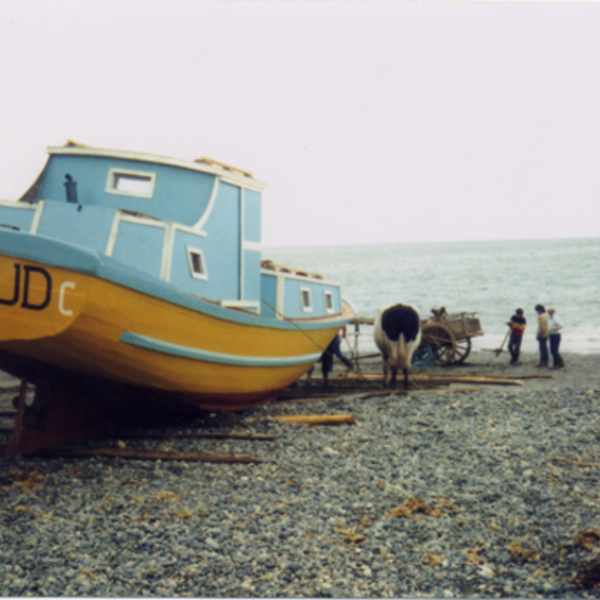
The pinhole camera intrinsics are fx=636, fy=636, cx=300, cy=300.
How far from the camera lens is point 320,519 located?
512cm

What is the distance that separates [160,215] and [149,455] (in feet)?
9.99

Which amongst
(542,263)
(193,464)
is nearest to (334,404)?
(193,464)

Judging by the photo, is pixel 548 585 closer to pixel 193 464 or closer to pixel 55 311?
pixel 193 464

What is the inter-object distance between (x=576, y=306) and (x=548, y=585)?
4106 centimetres

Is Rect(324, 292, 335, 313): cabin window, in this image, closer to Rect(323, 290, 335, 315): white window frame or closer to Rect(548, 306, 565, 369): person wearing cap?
Rect(323, 290, 335, 315): white window frame

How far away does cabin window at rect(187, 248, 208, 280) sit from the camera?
7644mm

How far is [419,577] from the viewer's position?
4.16 meters

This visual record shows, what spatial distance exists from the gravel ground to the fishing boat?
2.57 ft

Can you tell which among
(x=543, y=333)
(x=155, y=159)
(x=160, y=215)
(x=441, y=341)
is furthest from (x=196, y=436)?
(x=543, y=333)

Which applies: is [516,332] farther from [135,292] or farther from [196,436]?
[135,292]

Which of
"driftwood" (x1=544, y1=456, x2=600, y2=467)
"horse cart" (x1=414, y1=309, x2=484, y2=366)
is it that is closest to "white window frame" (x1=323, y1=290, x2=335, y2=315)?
"driftwood" (x1=544, y1=456, x2=600, y2=467)

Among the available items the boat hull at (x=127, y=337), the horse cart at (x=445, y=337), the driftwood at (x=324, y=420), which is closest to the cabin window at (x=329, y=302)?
the boat hull at (x=127, y=337)

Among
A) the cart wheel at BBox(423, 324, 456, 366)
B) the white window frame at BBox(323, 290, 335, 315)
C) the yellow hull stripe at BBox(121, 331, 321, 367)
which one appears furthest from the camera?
the cart wheel at BBox(423, 324, 456, 366)

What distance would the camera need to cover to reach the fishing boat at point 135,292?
17.3 ft
